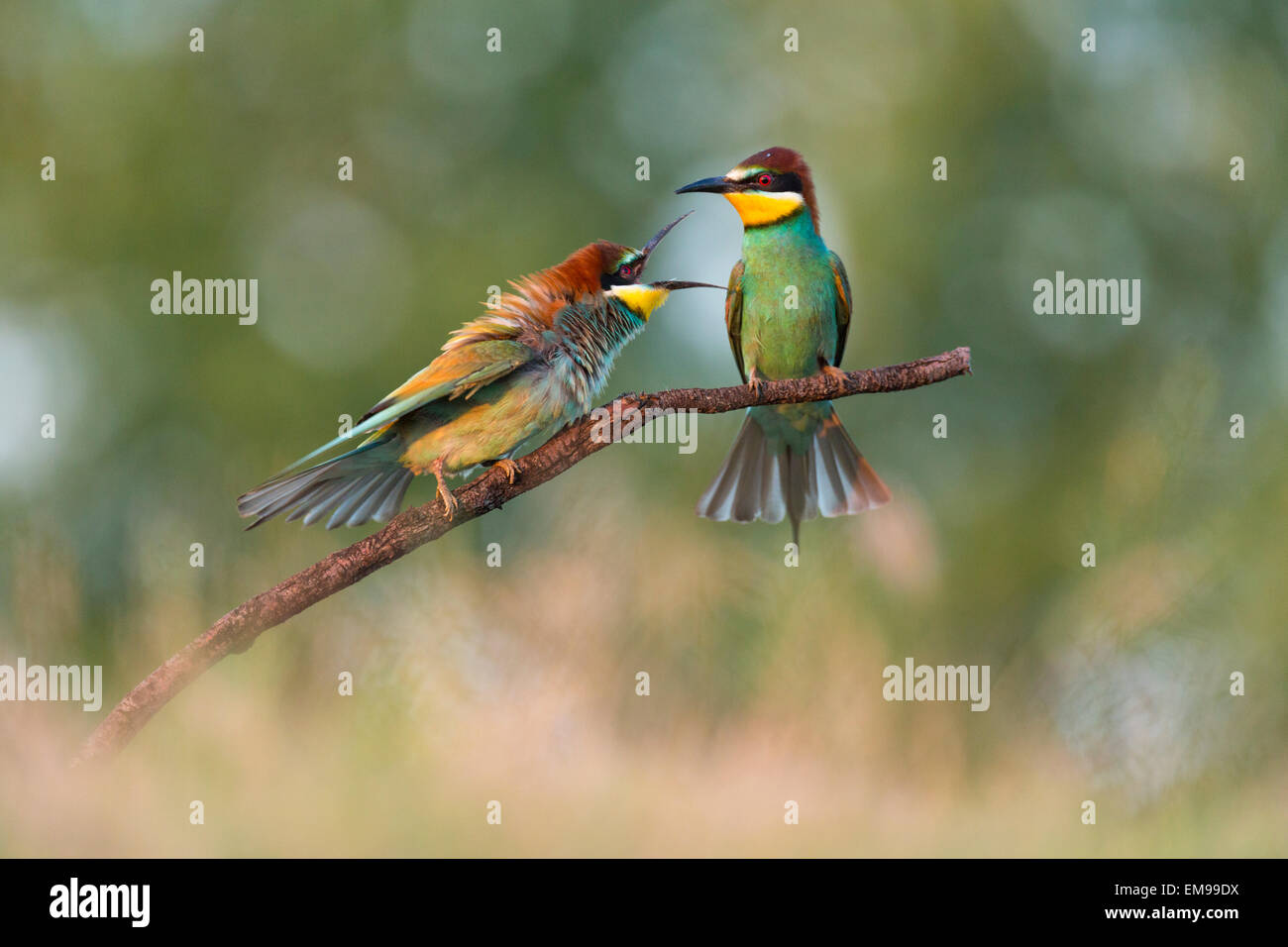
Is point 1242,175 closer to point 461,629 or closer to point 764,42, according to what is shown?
point 764,42

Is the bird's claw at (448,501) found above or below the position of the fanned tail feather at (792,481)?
below

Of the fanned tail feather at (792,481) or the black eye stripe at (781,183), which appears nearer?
the fanned tail feather at (792,481)

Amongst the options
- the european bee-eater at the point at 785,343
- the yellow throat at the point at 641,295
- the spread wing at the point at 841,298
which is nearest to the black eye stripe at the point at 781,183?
the european bee-eater at the point at 785,343

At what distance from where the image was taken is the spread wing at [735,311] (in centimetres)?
409

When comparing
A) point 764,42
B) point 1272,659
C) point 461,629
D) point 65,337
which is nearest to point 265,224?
point 65,337

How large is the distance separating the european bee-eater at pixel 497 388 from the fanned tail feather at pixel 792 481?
67 centimetres

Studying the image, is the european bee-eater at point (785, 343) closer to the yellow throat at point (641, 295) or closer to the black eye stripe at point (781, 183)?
the black eye stripe at point (781, 183)

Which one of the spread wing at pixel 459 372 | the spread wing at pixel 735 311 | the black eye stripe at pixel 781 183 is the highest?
the black eye stripe at pixel 781 183

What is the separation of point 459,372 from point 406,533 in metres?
0.69

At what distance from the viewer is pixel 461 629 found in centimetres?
430

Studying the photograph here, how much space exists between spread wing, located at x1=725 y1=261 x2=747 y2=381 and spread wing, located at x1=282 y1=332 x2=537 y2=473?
4.56ft

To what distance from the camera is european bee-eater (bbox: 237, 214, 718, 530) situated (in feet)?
9.07

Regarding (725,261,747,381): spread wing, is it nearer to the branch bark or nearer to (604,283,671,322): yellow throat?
(604,283,671,322): yellow throat

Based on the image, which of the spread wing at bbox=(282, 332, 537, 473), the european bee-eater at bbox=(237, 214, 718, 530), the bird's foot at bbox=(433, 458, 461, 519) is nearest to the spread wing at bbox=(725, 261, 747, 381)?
the european bee-eater at bbox=(237, 214, 718, 530)
